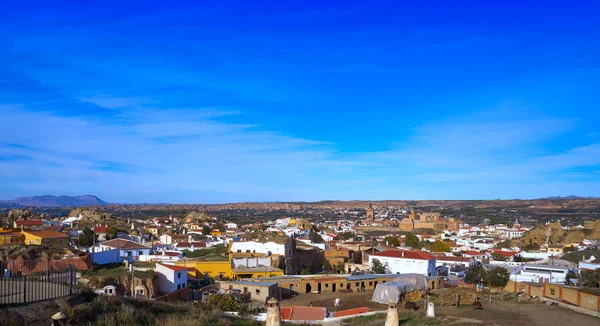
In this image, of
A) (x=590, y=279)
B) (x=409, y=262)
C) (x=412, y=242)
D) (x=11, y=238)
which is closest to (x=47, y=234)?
(x=11, y=238)

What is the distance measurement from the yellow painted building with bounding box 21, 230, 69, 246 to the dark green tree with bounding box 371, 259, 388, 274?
2305 centimetres

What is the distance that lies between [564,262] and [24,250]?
37.6m

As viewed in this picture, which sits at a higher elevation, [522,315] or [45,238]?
[45,238]

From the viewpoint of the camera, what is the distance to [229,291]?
25.8 meters

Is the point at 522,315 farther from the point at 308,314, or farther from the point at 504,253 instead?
the point at 504,253

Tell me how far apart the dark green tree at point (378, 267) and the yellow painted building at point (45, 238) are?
23.0 metres

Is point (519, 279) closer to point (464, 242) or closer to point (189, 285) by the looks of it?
point (189, 285)

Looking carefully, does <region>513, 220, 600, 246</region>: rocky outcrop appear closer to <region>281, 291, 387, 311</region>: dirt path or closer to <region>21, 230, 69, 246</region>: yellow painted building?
<region>281, 291, 387, 311</region>: dirt path

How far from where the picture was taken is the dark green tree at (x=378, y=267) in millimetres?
36812

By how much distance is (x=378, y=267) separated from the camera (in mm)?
37219

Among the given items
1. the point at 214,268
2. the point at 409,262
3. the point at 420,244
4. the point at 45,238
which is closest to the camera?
the point at 214,268

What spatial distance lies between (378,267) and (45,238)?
2460 centimetres

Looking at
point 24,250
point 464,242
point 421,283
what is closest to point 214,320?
point 421,283

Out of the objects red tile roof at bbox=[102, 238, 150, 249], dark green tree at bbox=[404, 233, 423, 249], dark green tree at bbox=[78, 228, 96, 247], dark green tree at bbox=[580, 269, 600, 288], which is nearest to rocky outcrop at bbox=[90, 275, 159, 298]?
red tile roof at bbox=[102, 238, 150, 249]
